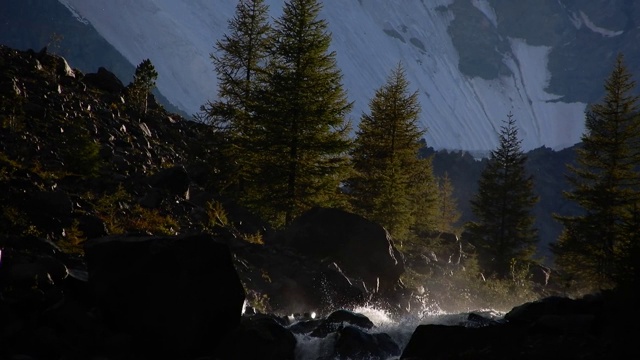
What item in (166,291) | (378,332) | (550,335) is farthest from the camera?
(378,332)

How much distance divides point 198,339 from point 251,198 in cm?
993

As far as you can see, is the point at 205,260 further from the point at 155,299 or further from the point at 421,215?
the point at 421,215

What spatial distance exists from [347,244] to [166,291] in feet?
29.3

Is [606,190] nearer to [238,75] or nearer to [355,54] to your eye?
[238,75]

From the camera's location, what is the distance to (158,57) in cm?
8381

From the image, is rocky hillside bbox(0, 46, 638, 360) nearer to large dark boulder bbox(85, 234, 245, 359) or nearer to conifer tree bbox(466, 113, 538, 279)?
large dark boulder bbox(85, 234, 245, 359)

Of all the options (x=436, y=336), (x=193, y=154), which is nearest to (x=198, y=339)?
(x=436, y=336)

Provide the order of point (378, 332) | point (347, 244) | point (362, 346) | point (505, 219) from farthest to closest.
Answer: point (505, 219), point (347, 244), point (378, 332), point (362, 346)

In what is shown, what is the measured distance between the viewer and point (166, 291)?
7.82 metres

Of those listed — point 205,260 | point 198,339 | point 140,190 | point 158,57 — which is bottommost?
point 198,339

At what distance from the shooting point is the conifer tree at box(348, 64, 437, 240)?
2116 centimetres

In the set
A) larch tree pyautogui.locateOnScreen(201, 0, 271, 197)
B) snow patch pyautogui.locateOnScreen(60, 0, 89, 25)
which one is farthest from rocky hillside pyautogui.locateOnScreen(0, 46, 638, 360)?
snow patch pyautogui.locateOnScreen(60, 0, 89, 25)

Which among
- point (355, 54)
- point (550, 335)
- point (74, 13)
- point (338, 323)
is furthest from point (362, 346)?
point (355, 54)

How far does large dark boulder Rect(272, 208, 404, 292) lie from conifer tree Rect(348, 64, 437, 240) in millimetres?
4312
